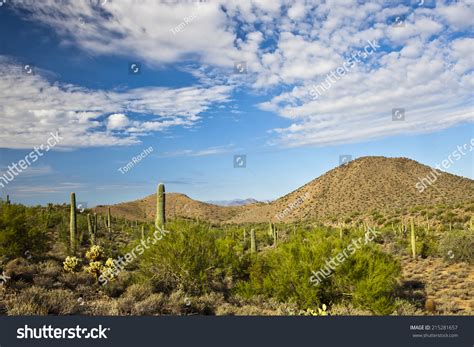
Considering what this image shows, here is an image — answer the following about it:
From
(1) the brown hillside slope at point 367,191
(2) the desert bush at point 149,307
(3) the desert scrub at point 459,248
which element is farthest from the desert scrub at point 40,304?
(1) the brown hillside slope at point 367,191

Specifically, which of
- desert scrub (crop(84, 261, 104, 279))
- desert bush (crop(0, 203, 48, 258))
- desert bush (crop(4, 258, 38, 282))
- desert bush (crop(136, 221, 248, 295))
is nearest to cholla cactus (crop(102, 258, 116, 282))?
desert scrub (crop(84, 261, 104, 279))

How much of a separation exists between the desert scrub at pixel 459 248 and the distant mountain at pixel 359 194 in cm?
3257

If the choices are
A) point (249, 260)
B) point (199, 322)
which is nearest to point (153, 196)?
point (249, 260)

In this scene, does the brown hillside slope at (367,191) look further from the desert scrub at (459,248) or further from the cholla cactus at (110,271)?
the cholla cactus at (110,271)

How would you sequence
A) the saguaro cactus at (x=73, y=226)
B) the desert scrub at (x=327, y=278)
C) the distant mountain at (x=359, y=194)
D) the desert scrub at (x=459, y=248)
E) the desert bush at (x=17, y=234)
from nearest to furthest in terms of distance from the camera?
1. the desert scrub at (x=327, y=278)
2. the desert bush at (x=17, y=234)
3. the saguaro cactus at (x=73, y=226)
4. the desert scrub at (x=459, y=248)
5. the distant mountain at (x=359, y=194)

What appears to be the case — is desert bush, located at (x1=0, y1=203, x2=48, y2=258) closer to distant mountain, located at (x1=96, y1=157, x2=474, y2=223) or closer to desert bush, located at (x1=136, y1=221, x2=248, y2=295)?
desert bush, located at (x1=136, y1=221, x2=248, y2=295)

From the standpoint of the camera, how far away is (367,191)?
73812 mm

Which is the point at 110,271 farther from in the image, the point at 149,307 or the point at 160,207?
the point at 149,307

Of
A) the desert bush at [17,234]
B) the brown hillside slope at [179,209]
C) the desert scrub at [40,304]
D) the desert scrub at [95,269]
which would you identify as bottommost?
the desert scrub at [40,304]

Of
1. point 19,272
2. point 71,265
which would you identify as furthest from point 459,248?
point 19,272

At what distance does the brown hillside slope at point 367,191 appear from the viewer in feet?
216

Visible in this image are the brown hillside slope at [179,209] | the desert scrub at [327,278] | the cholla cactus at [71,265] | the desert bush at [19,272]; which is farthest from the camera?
the brown hillside slope at [179,209]

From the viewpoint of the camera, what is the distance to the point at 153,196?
364ft

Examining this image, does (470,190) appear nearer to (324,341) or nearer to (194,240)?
(194,240)
